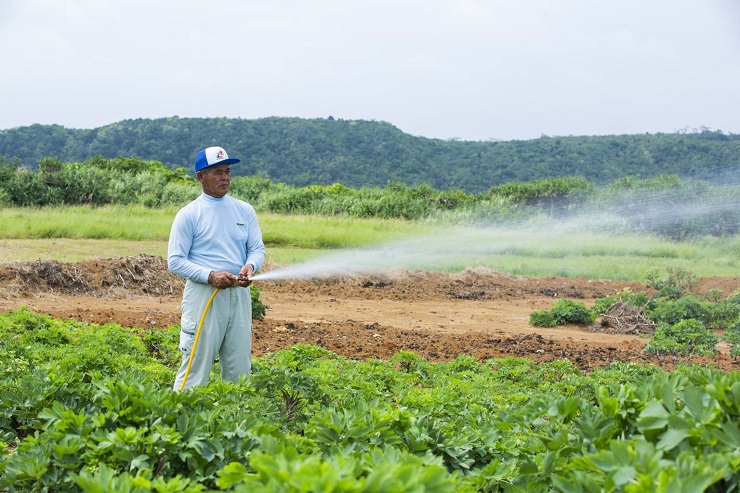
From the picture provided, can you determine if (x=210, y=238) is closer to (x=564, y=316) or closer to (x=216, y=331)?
(x=216, y=331)

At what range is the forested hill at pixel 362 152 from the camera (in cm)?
6644

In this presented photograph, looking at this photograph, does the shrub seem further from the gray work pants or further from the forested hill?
the forested hill

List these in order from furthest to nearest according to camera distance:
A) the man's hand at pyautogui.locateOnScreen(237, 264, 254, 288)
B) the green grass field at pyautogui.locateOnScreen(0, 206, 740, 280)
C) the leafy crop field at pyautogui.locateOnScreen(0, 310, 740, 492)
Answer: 1. the green grass field at pyautogui.locateOnScreen(0, 206, 740, 280)
2. the man's hand at pyautogui.locateOnScreen(237, 264, 254, 288)
3. the leafy crop field at pyautogui.locateOnScreen(0, 310, 740, 492)

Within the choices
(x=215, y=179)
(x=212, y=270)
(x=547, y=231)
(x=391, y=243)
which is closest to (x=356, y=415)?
(x=212, y=270)

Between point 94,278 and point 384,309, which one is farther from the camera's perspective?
point 384,309

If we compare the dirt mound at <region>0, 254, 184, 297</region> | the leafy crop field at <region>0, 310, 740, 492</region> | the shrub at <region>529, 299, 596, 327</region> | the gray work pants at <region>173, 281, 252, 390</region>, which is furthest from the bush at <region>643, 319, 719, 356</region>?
the dirt mound at <region>0, 254, 184, 297</region>

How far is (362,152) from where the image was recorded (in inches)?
2965

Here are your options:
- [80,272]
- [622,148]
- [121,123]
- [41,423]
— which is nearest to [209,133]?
[121,123]

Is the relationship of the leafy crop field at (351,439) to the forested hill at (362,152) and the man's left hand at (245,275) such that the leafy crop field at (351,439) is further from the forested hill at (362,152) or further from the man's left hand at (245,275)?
the forested hill at (362,152)

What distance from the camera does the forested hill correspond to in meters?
66.4

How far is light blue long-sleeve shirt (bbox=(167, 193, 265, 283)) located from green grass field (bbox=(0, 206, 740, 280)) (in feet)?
36.4

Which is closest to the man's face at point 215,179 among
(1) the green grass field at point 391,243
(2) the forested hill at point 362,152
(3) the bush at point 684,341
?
(3) the bush at point 684,341

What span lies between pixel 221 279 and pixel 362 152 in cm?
7072

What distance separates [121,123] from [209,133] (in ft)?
28.5
